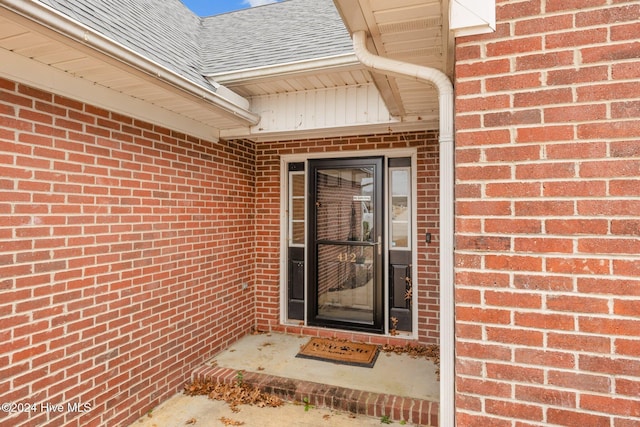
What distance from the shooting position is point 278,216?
459 cm

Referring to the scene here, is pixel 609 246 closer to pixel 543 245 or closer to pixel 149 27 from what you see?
pixel 543 245

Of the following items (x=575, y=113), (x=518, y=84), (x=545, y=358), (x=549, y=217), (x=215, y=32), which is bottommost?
(x=545, y=358)

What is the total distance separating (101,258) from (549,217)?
2.85m

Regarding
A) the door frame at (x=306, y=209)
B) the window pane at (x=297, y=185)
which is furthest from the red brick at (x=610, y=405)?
the window pane at (x=297, y=185)

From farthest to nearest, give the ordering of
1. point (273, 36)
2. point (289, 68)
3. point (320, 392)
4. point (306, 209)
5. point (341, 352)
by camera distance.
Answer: point (306, 209) → point (341, 352) → point (273, 36) → point (320, 392) → point (289, 68)

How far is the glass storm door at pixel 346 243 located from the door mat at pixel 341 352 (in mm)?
245

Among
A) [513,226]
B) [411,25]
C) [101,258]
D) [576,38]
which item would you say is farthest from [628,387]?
[101,258]

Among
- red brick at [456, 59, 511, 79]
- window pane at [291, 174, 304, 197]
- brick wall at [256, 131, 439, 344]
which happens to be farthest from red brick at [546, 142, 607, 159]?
window pane at [291, 174, 304, 197]

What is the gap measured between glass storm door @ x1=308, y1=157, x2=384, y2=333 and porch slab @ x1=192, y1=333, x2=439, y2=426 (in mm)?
642

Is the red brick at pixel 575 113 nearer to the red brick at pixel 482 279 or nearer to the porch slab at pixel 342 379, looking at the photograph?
the red brick at pixel 482 279

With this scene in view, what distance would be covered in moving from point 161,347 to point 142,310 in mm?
442

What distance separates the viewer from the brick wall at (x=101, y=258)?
6.71 ft

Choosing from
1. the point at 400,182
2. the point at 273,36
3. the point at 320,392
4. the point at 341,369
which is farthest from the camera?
the point at 400,182

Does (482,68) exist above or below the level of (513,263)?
above
